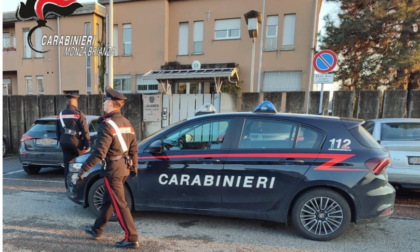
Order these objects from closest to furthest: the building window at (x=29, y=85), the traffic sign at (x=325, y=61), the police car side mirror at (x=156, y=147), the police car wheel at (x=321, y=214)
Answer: the police car wheel at (x=321, y=214) < the police car side mirror at (x=156, y=147) < the traffic sign at (x=325, y=61) < the building window at (x=29, y=85)

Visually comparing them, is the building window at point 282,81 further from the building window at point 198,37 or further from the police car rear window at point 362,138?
the police car rear window at point 362,138

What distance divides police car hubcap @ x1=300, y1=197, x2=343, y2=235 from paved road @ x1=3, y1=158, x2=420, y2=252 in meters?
0.18

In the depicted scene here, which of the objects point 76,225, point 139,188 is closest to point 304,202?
point 139,188

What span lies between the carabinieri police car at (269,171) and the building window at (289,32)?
12189 mm

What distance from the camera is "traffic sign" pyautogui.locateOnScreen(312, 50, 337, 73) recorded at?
675 cm

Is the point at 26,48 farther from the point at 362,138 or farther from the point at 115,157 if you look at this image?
the point at 362,138

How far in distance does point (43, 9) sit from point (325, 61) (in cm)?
1702

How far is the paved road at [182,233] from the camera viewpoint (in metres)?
3.36

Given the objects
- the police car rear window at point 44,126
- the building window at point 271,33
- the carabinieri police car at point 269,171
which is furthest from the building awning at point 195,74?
the carabinieri police car at point 269,171

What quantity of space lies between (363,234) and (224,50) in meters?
13.5

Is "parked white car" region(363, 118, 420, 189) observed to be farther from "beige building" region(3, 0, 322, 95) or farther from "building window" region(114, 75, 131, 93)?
"building window" region(114, 75, 131, 93)

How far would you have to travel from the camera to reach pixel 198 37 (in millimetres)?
16469

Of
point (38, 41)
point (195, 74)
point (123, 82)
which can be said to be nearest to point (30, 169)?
point (195, 74)

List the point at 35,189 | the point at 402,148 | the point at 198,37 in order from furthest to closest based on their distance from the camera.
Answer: the point at 198,37 < the point at 35,189 < the point at 402,148
